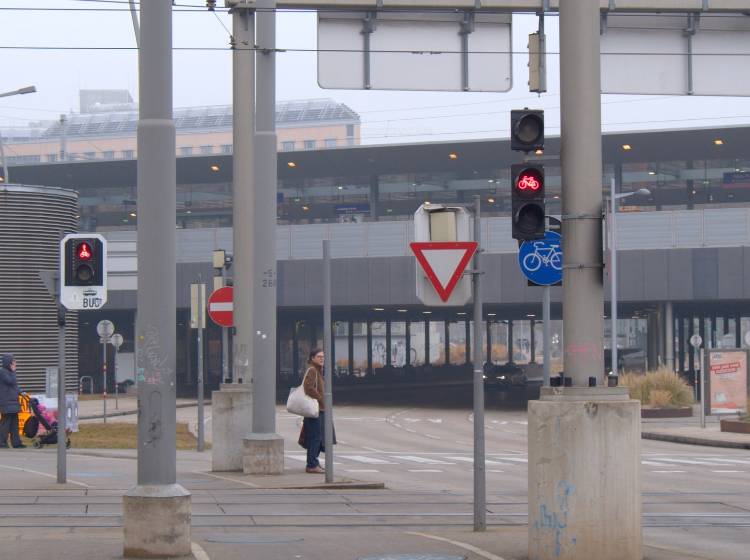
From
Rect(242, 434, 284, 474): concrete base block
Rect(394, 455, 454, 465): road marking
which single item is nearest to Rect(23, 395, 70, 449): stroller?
Rect(394, 455, 454, 465): road marking

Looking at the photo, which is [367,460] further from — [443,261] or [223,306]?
[443,261]

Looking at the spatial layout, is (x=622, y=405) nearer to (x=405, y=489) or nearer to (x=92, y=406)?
(x=405, y=489)

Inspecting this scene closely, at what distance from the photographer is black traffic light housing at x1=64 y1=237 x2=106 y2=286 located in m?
16.3

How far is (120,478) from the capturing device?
19.5 m

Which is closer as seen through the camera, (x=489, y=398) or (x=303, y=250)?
(x=303, y=250)

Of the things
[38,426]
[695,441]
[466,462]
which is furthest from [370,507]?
[695,441]

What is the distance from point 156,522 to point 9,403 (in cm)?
1656

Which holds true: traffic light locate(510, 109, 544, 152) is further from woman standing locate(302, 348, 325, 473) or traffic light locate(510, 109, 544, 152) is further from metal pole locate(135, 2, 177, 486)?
woman standing locate(302, 348, 325, 473)

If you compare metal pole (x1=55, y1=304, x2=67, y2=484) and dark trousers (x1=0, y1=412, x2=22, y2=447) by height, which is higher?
metal pole (x1=55, y1=304, x2=67, y2=484)

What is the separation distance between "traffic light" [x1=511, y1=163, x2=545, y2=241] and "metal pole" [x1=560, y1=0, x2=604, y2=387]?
1.32ft

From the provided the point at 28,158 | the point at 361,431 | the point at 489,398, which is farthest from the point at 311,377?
the point at 28,158

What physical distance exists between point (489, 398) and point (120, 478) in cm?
4701

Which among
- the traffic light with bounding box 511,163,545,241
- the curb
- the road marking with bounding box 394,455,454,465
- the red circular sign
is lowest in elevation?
the curb

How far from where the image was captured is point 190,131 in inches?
5315
